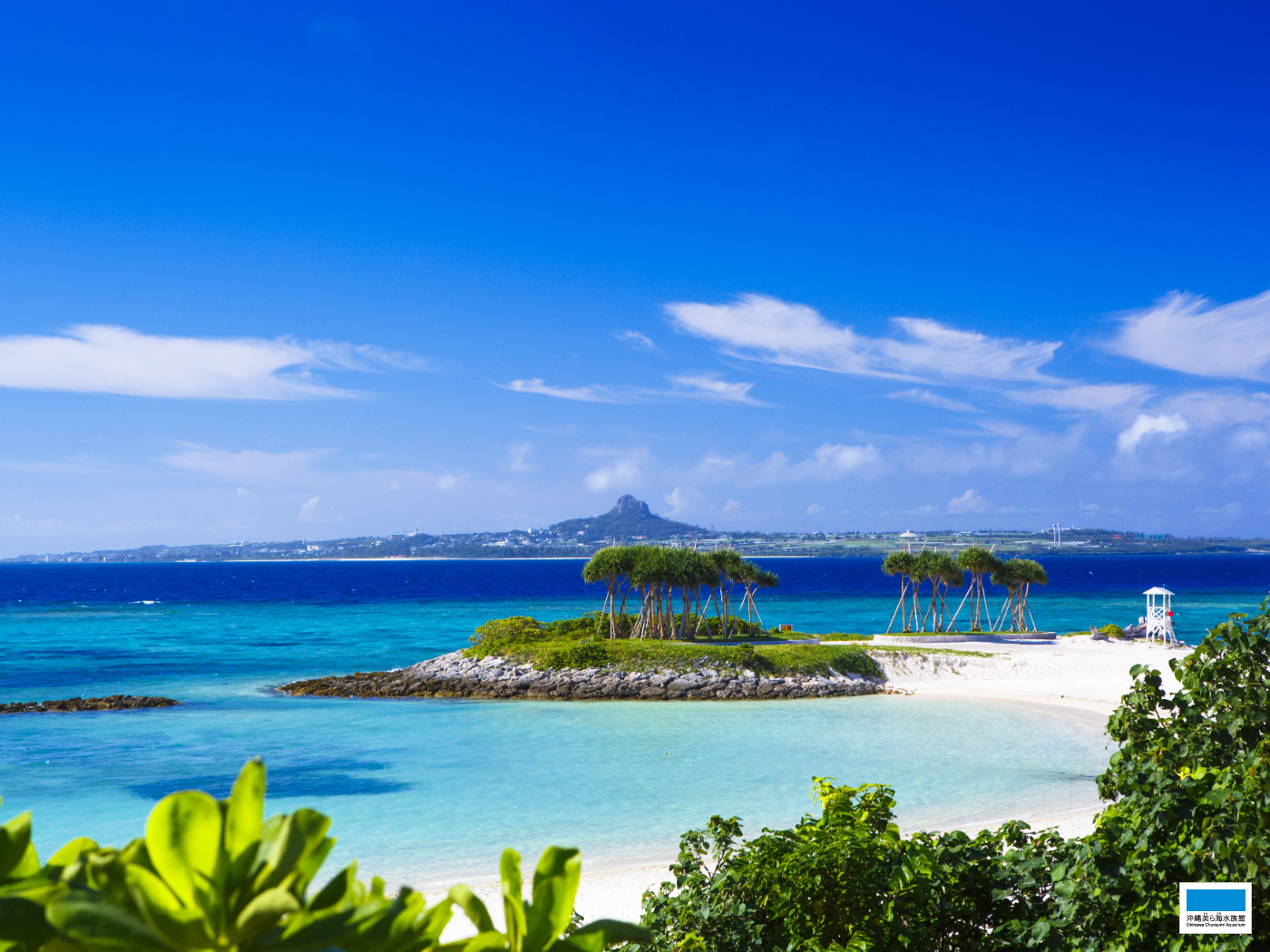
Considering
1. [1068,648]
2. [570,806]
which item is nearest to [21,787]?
[570,806]

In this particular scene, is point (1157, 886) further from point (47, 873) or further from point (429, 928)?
point (47, 873)

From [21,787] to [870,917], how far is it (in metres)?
19.3

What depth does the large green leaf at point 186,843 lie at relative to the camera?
44.8 inches

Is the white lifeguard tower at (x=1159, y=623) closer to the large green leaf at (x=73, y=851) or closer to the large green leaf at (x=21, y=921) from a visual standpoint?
the large green leaf at (x=73, y=851)

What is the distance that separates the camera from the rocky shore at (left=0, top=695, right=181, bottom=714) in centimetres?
2722

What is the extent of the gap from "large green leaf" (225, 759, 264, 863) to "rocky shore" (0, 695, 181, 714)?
30.5 meters

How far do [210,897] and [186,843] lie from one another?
8 centimetres

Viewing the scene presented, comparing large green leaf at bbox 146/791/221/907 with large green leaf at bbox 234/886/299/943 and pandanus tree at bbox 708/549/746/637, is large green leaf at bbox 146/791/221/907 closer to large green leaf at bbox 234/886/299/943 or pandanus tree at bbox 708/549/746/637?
large green leaf at bbox 234/886/299/943

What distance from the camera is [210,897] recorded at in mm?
1117

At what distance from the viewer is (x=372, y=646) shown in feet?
149

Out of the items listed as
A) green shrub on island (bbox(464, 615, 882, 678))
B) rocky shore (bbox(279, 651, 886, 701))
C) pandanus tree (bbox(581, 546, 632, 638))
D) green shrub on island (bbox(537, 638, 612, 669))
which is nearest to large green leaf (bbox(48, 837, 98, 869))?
rocky shore (bbox(279, 651, 886, 701))

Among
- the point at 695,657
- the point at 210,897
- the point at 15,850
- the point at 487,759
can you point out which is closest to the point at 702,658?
the point at 695,657
